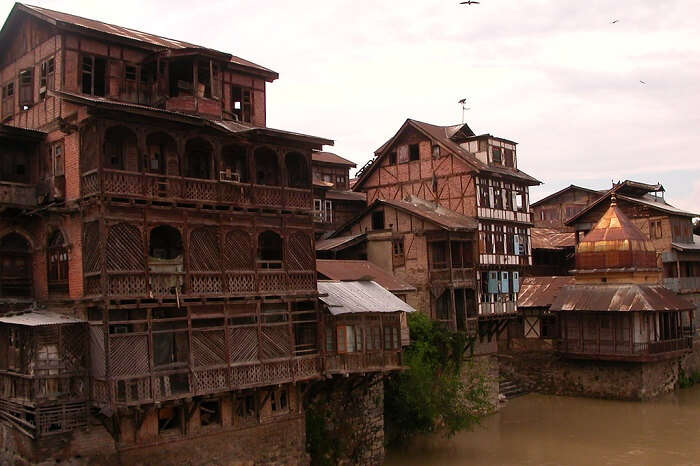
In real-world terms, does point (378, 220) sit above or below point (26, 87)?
below

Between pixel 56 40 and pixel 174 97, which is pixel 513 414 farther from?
pixel 56 40

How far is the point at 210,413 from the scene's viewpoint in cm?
2891

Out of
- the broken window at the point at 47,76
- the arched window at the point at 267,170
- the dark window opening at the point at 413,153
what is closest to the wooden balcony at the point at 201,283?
the arched window at the point at 267,170

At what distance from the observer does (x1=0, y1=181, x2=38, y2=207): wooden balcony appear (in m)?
28.5

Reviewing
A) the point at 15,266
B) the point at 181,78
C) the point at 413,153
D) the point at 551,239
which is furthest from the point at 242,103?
the point at 551,239

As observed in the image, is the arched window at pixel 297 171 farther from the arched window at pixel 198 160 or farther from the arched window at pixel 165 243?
the arched window at pixel 165 243

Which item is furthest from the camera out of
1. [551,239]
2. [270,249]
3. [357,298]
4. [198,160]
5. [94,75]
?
[551,239]

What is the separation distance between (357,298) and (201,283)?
9.31 m

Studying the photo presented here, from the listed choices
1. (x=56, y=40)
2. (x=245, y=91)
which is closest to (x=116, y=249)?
(x=56, y=40)

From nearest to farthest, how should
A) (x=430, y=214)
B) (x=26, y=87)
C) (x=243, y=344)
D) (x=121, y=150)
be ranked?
(x=121, y=150) < (x=243, y=344) < (x=26, y=87) < (x=430, y=214)

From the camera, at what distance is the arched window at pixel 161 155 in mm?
28844

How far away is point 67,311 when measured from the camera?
91.1ft

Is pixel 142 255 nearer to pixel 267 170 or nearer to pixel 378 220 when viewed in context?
pixel 267 170

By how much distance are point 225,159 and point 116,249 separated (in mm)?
7145
